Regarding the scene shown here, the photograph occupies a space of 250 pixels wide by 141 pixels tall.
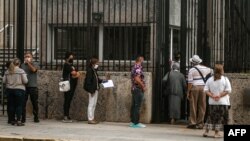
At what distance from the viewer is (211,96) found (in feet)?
43.6

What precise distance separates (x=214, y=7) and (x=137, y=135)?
479 centimetres

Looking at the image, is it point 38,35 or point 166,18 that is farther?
point 38,35

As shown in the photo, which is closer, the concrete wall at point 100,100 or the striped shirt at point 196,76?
the striped shirt at point 196,76

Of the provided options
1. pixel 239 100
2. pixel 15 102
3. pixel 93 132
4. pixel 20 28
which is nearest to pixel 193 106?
pixel 239 100

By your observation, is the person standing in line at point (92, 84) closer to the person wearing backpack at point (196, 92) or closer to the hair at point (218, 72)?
the person wearing backpack at point (196, 92)

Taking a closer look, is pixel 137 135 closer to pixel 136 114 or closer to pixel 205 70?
pixel 136 114

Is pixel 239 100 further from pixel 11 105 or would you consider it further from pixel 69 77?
pixel 11 105

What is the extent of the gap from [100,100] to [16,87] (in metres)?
2.44

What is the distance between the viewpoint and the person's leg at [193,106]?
15031mm

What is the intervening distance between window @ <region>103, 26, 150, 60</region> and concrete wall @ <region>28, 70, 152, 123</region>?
697 mm

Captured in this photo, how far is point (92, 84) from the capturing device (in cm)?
1541

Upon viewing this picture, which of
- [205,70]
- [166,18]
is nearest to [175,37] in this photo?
[166,18]

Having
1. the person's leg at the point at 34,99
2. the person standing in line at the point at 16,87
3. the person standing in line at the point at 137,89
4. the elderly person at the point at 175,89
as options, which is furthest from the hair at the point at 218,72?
the person's leg at the point at 34,99

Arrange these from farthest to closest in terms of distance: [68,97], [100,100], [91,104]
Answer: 1. [100,100]
2. [68,97]
3. [91,104]
